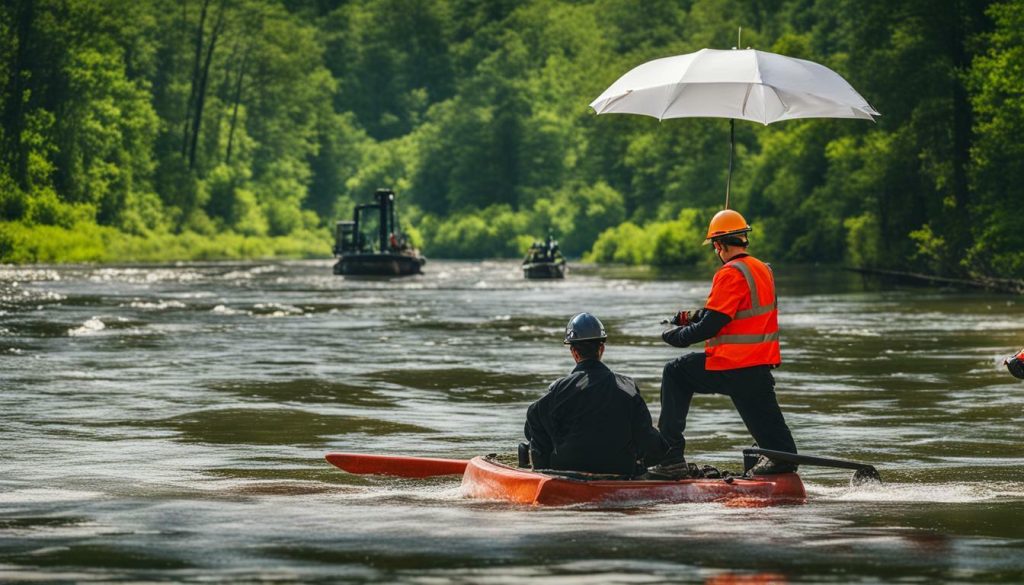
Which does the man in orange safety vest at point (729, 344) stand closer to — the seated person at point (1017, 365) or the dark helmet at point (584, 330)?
the dark helmet at point (584, 330)

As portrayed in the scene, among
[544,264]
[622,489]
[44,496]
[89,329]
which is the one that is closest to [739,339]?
[622,489]

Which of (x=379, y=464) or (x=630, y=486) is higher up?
Result: (x=630, y=486)

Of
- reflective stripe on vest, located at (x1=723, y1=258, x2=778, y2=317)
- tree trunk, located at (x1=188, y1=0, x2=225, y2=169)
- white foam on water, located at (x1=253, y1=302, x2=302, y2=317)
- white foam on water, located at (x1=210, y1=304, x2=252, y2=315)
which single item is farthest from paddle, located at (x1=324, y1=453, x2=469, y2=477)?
tree trunk, located at (x1=188, y1=0, x2=225, y2=169)

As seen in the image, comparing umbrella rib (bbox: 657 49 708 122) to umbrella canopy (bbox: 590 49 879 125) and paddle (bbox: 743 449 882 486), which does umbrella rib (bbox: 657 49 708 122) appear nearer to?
umbrella canopy (bbox: 590 49 879 125)

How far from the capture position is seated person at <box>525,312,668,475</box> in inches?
463

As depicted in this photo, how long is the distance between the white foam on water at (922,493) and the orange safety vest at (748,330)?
1.15 meters

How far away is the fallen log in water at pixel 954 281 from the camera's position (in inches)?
2010

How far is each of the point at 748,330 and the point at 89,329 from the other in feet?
78.4

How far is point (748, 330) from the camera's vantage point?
40.2ft

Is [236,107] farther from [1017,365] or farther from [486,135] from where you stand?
[1017,365]

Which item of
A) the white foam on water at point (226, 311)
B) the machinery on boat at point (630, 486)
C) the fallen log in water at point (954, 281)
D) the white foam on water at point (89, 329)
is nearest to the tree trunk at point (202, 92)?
the fallen log in water at point (954, 281)

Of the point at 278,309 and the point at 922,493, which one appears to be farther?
the point at 278,309

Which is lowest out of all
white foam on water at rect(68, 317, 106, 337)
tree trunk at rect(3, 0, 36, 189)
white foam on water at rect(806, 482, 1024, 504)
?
white foam on water at rect(68, 317, 106, 337)

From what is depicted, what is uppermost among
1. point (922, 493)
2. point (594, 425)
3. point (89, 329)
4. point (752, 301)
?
point (752, 301)
